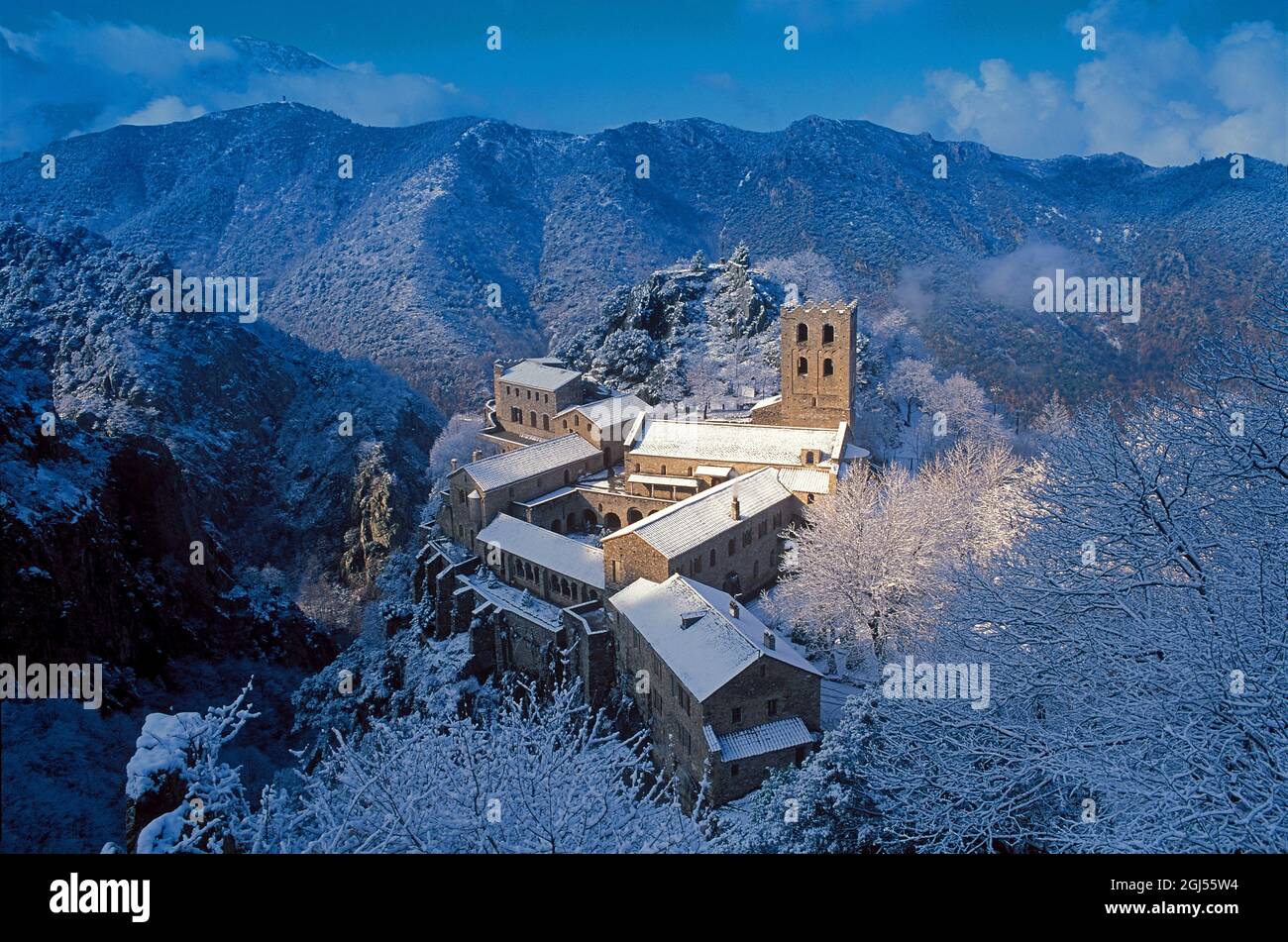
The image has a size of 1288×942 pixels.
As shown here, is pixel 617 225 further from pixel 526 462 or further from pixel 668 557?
pixel 668 557

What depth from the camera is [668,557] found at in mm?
26984

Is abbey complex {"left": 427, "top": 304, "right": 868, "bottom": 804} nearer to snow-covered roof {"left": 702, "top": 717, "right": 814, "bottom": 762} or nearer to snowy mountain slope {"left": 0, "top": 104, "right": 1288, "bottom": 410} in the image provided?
snow-covered roof {"left": 702, "top": 717, "right": 814, "bottom": 762}

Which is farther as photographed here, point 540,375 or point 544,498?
point 540,375

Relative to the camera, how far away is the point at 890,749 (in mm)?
15562

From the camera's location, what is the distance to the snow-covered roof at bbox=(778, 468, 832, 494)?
34188 millimetres

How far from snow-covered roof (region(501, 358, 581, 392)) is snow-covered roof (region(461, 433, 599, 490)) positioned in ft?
30.4

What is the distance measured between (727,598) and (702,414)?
80.8 ft
